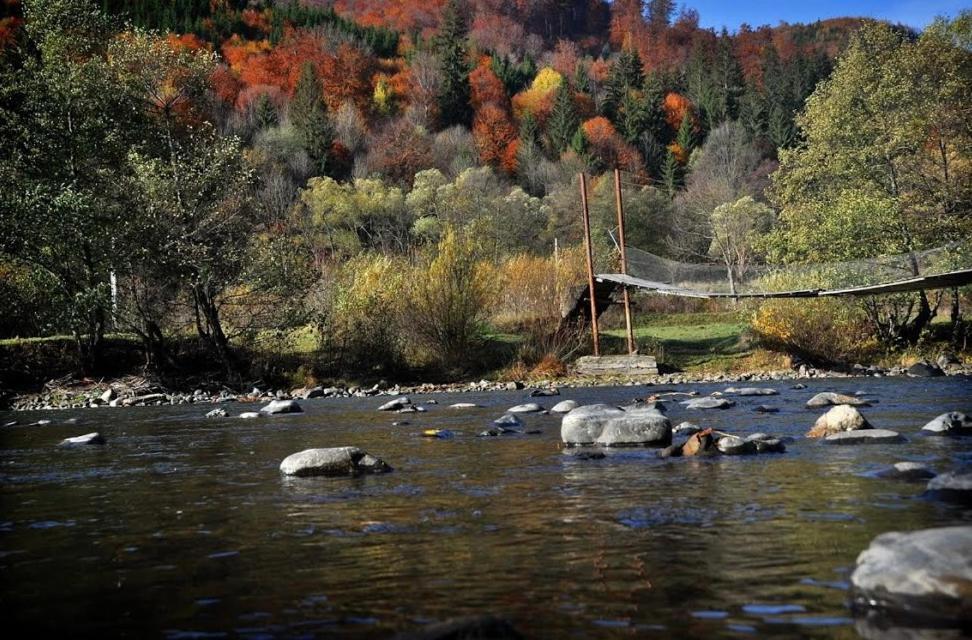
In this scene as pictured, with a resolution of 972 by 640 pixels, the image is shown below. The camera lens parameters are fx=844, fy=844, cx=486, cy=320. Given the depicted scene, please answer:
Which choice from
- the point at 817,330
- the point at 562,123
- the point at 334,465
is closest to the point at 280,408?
the point at 334,465

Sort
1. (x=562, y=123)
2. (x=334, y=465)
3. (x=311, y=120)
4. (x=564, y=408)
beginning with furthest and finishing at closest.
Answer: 1. (x=562, y=123)
2. (x=311, y=120)
3. (x=564, y=408)
4. (x=334, y=465)

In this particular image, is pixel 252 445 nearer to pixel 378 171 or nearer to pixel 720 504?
pixel 720 504

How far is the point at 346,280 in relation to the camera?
72.3 ft

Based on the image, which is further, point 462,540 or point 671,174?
point 671,174

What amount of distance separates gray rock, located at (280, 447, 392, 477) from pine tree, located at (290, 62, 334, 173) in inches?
1992

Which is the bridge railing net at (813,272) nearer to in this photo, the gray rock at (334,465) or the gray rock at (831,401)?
the gray rock at (831,401)

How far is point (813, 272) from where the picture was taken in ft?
68.1

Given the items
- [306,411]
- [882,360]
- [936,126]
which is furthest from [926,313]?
[306,411]

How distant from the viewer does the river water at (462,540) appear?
10.2ft

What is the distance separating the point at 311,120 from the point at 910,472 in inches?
2168

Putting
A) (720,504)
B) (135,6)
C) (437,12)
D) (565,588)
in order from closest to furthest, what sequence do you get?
(565,588) → (720,504) → (135,6) → (437,12)

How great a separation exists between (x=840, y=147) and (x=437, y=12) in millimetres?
68205

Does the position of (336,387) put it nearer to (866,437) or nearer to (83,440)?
(83,440)

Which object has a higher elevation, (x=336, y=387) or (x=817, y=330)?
(x=817, y=330)
